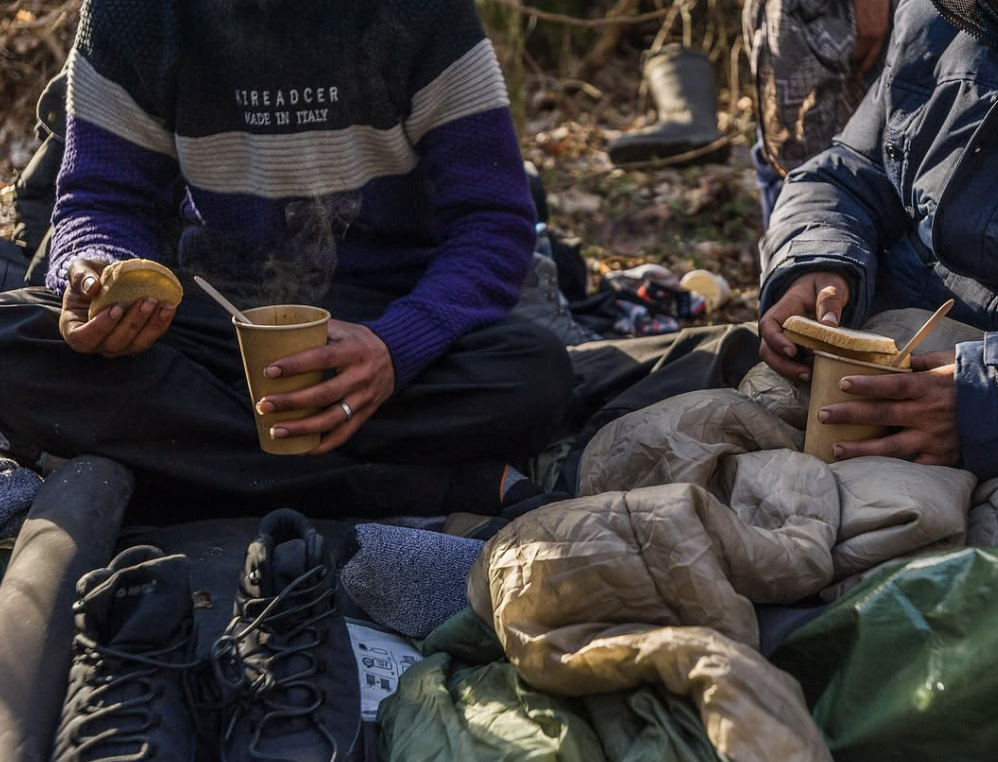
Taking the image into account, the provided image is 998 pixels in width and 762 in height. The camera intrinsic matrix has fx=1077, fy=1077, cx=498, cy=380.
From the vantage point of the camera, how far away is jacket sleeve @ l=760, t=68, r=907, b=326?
2408mm

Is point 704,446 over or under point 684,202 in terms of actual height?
over

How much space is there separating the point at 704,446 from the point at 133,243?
1.48 metres

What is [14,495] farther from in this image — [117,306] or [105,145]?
[105,145]

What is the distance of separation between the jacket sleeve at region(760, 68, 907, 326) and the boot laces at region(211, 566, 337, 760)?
1.28 m

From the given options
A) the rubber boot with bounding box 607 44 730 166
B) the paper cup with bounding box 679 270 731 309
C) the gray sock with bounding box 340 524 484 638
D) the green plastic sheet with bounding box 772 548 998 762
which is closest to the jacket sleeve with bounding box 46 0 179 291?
the gray sock with bounding box 340 524 484 638

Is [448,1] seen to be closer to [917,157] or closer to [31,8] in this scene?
[917,157]

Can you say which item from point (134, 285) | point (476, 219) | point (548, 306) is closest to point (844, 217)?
point (476, 219)

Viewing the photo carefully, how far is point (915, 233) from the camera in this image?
8.35ft

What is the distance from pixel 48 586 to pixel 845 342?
4.97 feet

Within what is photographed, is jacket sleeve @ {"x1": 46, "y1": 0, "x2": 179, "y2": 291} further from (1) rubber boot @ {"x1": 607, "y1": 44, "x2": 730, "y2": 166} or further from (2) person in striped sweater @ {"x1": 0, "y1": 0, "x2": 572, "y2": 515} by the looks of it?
(1) rubber boot @ {"x1": 607, "y1": 44, "x2": 730, "y2": 166}

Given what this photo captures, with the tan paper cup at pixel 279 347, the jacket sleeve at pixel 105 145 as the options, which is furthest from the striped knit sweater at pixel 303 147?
the tan paper cup at pixel 279 347

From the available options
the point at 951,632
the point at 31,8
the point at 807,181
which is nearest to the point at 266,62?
the point at 807,181

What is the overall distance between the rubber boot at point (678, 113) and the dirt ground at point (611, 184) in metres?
0.10

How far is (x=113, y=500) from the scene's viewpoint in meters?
2.29
